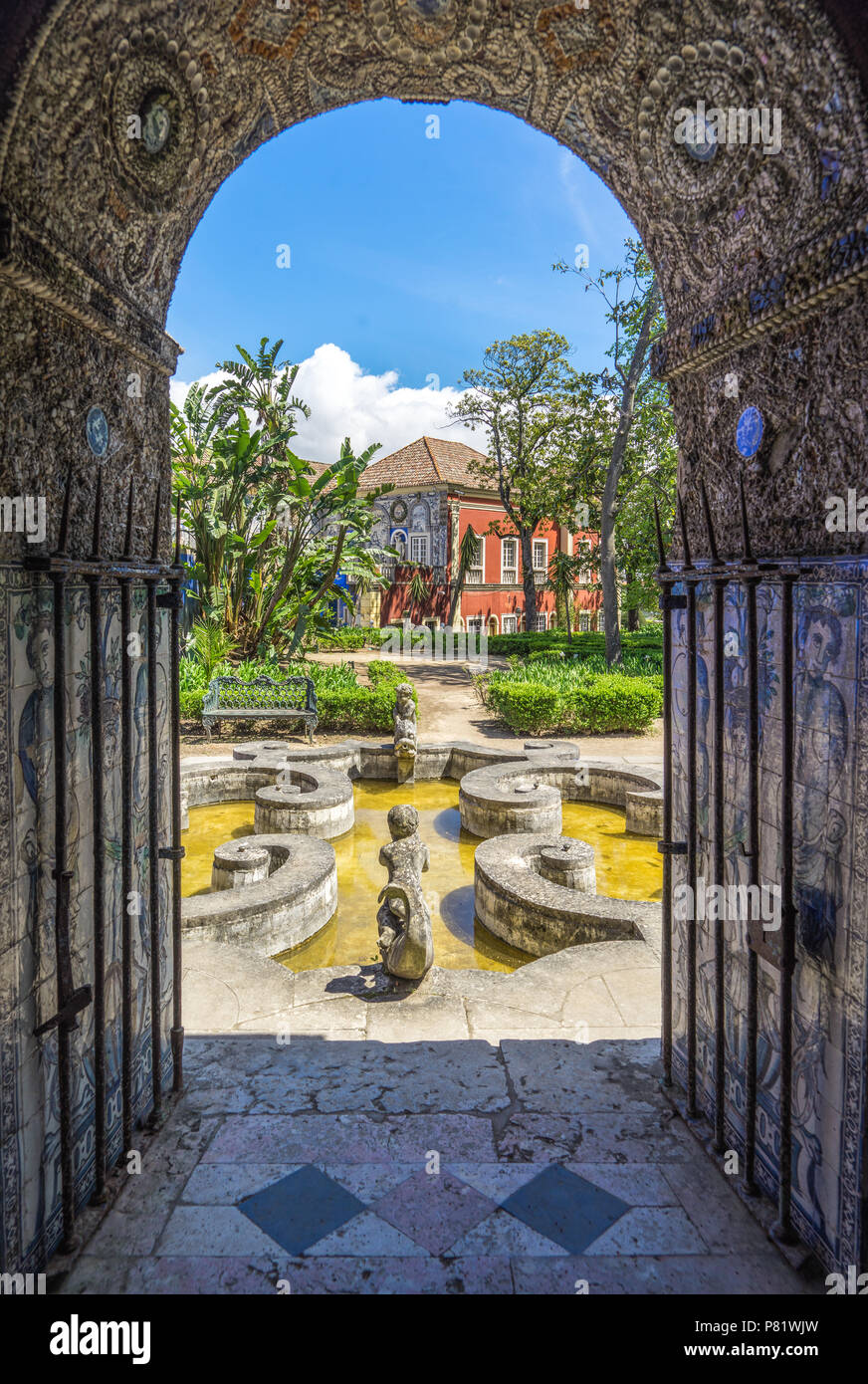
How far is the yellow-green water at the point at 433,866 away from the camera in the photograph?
6.50 m

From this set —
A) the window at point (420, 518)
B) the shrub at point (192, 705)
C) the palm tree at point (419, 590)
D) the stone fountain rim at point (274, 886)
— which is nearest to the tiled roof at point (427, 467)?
the window at point (420, 518)

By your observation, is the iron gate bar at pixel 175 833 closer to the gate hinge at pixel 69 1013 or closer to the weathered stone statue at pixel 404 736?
the gate hinge at pixel 69 1013

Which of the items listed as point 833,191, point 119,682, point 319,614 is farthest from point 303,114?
point 319,614

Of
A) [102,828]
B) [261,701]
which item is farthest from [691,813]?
[261,701]

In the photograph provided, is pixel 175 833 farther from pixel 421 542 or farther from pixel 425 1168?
pixel 421 542

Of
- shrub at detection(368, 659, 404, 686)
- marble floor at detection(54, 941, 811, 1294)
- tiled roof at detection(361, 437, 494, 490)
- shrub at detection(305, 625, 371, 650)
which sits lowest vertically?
marble floor at detection(54, 941, 811, 1294)

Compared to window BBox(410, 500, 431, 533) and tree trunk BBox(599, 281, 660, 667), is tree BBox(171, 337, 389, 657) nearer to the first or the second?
tree trunk BBox(599, 281, 660, 667)

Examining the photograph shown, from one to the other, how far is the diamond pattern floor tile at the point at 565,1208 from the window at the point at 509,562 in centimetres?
3332

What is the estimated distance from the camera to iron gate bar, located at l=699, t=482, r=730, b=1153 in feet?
9.55

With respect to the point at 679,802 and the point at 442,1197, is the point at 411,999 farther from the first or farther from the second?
the point at 679,802

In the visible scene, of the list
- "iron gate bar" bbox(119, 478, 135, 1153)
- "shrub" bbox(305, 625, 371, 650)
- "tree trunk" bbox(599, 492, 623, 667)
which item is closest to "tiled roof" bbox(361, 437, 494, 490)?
"shrub" bbox(305, 625, 371, 650)

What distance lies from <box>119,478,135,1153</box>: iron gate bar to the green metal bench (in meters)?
9.57

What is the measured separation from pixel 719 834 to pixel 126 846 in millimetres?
2409

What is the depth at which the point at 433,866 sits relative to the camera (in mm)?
8406
